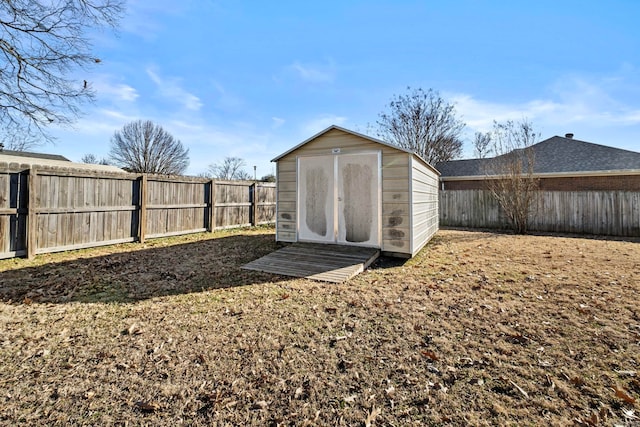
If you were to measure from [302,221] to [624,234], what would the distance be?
11.8 meters

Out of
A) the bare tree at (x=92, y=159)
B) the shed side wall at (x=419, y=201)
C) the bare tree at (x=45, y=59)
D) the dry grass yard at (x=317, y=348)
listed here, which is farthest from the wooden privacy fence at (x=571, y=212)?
the bare tree at (x=92, y=159)

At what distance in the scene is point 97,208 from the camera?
6.77 metres

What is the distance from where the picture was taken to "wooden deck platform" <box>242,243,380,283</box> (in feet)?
16.5

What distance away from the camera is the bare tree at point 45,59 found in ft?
23.2

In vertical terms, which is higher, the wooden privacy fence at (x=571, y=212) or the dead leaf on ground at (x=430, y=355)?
the wooden privacy fence at (x=571, y=212)

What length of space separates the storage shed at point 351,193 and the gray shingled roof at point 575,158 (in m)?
10.3

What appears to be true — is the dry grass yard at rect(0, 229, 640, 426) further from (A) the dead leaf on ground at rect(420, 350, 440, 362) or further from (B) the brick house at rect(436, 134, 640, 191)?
(B) the brick house at rect(436, 134, 640, 191)

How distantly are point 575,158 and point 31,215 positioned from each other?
813 inches

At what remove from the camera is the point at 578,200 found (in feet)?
34.7

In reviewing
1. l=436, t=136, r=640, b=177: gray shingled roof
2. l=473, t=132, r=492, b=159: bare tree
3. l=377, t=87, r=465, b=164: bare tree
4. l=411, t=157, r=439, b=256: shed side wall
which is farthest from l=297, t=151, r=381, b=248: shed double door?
l=473, t=132, r=492, b=159: bare tree

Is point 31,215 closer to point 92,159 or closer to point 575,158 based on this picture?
point 575,158

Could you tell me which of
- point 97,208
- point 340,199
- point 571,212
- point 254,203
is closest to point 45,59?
point 97,208

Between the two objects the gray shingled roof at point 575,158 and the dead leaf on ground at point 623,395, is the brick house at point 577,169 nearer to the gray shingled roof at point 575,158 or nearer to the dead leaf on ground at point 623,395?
the gray shingled roof at point 575,158

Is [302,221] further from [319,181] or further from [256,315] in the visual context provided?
[256,315]
